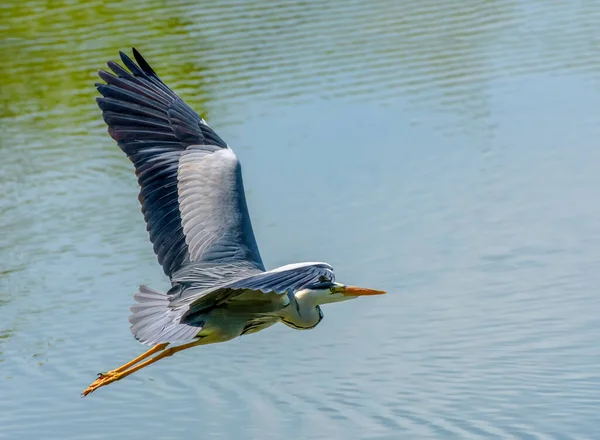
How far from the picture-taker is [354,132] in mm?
11250

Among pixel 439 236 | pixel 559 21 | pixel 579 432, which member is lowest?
pixel 579 432

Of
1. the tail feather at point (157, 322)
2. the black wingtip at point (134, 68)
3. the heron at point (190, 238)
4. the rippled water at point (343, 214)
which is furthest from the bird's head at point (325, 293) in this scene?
the black wingtip at point (134, 68)

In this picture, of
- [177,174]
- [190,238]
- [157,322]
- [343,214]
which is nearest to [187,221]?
[190,238]

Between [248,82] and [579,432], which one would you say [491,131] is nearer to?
[248,82]

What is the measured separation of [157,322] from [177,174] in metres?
1.32

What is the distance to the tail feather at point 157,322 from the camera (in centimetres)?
571

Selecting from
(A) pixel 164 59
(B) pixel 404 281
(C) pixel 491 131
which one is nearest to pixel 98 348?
(B) pixel 404 281

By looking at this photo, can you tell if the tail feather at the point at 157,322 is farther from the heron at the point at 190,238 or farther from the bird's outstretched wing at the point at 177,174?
the bird's outstretched wing at the point at 177,174

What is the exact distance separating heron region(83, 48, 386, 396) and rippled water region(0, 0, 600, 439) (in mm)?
992

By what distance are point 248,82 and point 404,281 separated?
4458 mm

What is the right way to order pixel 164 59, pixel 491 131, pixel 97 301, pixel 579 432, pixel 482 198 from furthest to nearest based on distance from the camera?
pixel 164 59 < pixel 491 131 < pixel 482 198 < pixel 97 301 < pixel 579 432

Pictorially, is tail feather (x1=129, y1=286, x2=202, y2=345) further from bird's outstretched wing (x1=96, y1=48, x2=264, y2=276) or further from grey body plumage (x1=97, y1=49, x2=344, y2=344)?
bird's outstretched wing (x1=96, y1=48, x2=264, y2=276)

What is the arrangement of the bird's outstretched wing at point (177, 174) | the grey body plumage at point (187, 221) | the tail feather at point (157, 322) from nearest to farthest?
the tail feather at point (157, 322) → the grey body plumage at point (187, 221) → the bird's outstretched wing at point (177, 174)

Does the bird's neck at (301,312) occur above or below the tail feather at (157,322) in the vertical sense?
below
